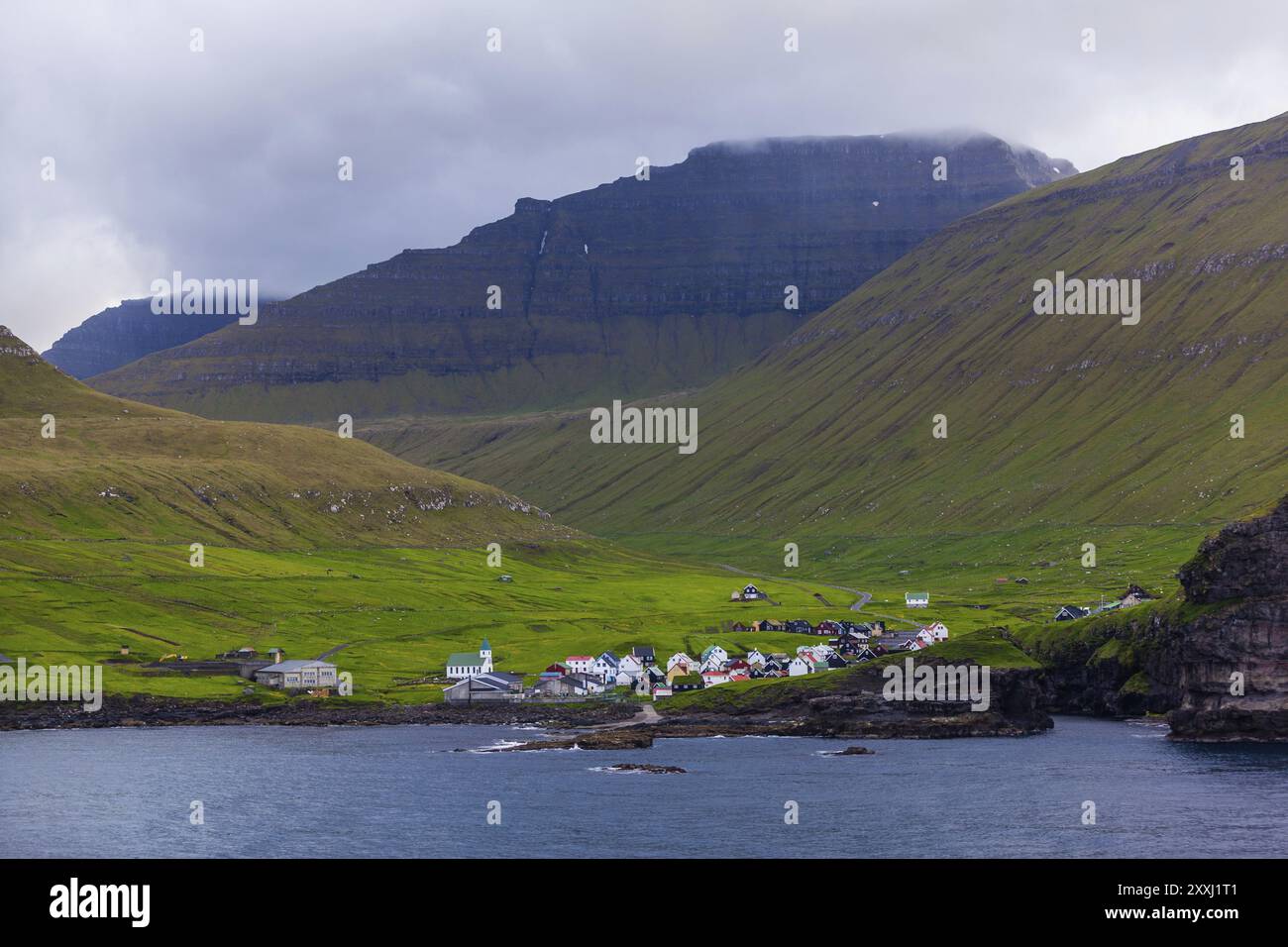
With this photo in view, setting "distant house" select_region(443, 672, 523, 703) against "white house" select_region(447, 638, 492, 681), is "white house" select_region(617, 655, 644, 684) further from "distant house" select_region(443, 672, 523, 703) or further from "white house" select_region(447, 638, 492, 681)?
"white house" select_region(447, 638, 492, 681)

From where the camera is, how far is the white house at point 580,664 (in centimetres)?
18650

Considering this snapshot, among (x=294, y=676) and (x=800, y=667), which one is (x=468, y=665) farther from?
(x=800, y=667)

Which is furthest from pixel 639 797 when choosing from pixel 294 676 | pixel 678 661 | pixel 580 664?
pixel 294 676

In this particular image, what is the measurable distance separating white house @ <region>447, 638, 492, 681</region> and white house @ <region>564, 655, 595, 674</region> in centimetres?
1015

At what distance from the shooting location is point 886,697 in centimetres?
15888

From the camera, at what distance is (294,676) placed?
177125mm

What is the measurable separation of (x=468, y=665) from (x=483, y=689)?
32.5 ft

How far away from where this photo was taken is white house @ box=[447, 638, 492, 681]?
604 ft

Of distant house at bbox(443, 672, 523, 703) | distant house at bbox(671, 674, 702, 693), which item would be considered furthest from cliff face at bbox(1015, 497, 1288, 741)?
distant house at bbox(443, 672, 523, 703)
